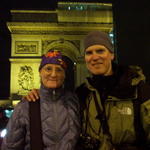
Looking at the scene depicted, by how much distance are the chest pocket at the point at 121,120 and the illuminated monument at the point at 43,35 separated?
62.3 feet

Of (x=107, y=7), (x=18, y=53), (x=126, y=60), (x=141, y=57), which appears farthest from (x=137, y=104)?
(x=107, y=7)

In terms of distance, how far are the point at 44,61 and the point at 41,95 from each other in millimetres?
322

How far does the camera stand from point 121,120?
2523 mm

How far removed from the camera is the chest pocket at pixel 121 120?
2.49 meters

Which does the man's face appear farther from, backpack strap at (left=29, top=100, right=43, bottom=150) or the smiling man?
backpack strap at (left=29, top=100, right=43, bottom=150)

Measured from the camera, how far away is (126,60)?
A: 56.1 feet

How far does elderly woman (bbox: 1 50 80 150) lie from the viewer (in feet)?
9.00

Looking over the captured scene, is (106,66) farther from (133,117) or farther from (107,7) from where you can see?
(107,7)

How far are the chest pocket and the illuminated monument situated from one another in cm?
1899

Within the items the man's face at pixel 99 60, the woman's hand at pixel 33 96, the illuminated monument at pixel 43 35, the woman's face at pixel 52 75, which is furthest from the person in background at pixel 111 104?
the illuminated monument at pixel 43 35

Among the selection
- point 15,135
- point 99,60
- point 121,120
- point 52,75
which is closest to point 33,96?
point 52,75

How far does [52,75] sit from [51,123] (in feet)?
1.42

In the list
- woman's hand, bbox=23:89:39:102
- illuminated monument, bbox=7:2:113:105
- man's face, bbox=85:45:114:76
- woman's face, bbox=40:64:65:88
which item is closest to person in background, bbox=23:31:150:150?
man's face, bbox=85:45:114:76

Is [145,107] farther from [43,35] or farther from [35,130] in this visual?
[43,35]
